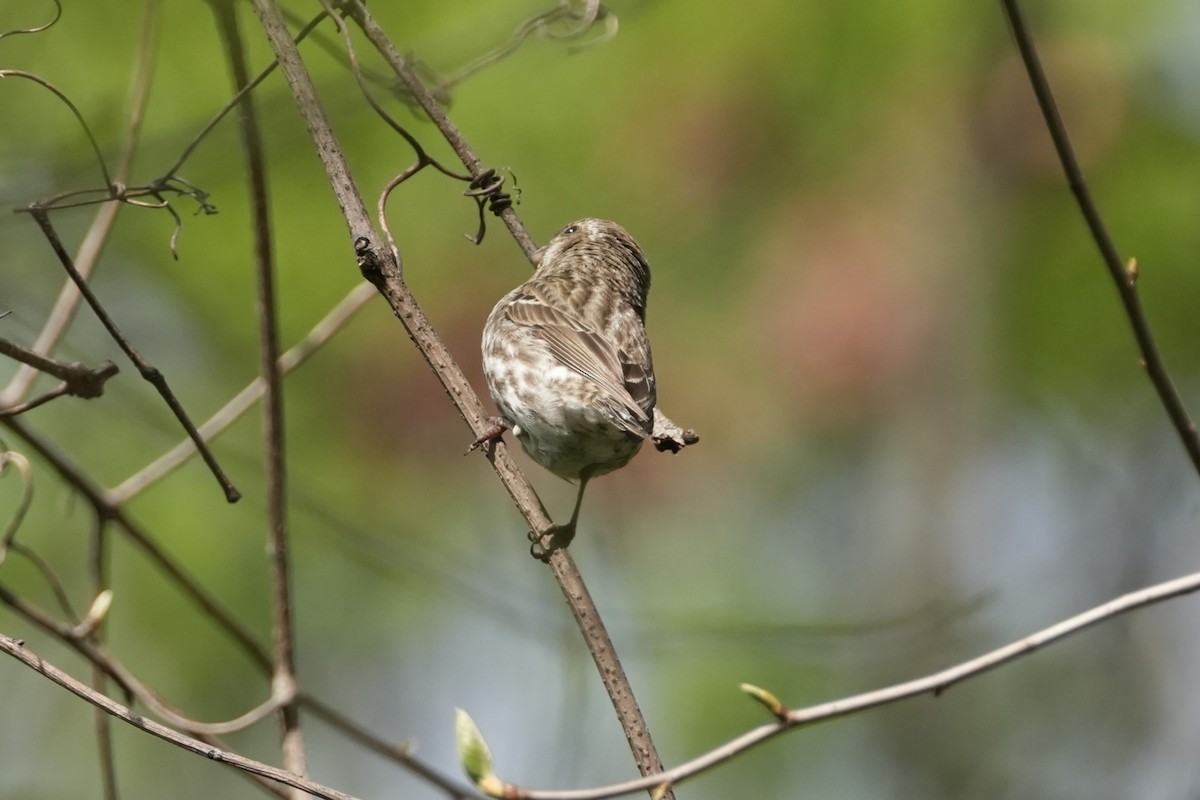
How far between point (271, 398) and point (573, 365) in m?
1.95

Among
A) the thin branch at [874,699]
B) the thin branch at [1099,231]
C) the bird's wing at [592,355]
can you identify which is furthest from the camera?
the bird's wing at [592,355]

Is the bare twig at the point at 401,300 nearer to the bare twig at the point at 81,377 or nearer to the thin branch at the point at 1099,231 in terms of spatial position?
the bare twig at the point at 81,377

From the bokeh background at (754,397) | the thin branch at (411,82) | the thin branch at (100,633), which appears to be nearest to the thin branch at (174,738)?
the thin branch at (100,633)

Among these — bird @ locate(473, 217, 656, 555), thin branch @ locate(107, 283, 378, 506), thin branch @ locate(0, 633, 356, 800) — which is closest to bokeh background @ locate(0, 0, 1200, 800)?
bird @ locate(473, 217, 656, 555)

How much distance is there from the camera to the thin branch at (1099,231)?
2686mm

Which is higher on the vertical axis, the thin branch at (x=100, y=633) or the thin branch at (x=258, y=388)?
the thin branch at (x=258, y=388)

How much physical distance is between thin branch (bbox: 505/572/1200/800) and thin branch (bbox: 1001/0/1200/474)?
0.69 metres

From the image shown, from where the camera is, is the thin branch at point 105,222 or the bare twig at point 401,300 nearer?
the bare twig at point 401,300

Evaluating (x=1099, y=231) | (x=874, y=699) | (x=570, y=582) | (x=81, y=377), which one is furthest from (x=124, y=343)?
(x=1099, y=231)

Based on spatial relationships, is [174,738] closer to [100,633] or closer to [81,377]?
[81,377]

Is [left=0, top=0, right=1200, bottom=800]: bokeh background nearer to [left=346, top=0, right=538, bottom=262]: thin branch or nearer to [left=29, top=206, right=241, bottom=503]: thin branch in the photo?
[left=346, top=0, right=538, bottom=262]: thin branch

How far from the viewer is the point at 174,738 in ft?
8.43

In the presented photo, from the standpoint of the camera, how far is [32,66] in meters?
6.71

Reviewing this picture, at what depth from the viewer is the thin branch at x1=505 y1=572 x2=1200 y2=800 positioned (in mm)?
2186
